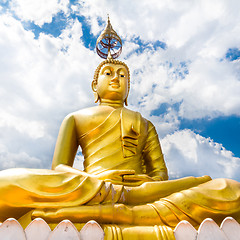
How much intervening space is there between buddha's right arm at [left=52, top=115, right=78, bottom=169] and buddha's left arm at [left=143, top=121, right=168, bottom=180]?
1092 mm

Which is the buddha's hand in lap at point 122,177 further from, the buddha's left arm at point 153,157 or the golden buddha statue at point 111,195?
the buddha's left arm at point 153,157

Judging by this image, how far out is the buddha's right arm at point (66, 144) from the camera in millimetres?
3811

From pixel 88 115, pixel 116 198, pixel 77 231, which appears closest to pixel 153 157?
pixel 88 115

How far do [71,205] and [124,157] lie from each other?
132 centimetres

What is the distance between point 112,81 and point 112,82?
2cm

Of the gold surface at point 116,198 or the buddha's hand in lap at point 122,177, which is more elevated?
the buddha's hand in lap at point 122,177

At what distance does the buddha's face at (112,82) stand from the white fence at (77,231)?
2864 millimetres

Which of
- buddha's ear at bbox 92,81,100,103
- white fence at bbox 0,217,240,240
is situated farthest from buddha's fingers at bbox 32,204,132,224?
buddha's ear at bbox 92,81,100,103

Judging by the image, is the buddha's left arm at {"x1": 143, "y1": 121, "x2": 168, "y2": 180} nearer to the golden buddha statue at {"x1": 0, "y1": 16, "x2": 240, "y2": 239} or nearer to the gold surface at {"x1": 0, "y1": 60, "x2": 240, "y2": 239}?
the golden buddha statue at {"x1": 0, "y1": 16, "x2": 240, "y2": 239}

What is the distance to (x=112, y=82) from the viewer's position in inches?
188

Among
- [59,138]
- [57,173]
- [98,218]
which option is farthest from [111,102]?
[98,218]

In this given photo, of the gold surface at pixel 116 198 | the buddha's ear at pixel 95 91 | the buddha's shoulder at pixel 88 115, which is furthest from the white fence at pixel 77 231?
the buddha's ear at pixel 95 91

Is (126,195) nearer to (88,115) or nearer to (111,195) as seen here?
(111,195)

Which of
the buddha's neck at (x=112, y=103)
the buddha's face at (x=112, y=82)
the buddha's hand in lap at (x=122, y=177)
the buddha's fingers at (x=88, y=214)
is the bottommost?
the buddha's fingers at (x=88, y=214)
